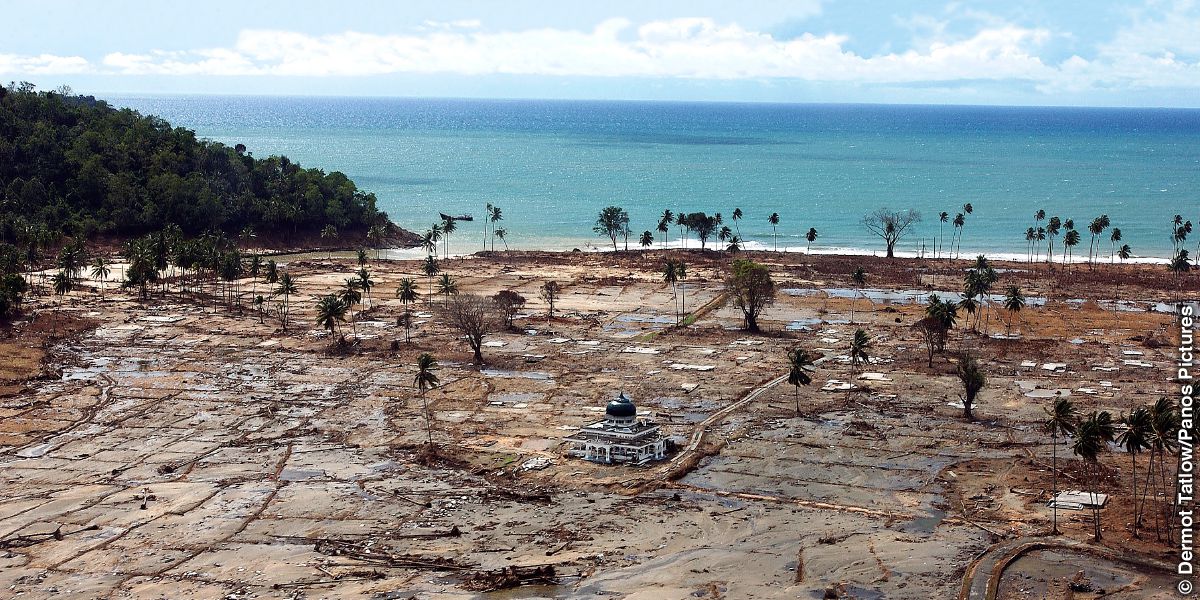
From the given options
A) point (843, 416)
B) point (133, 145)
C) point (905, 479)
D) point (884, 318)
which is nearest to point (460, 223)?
point (133, 145)

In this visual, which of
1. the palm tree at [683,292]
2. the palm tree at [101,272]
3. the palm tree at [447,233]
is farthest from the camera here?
the palm tree at [447,233]

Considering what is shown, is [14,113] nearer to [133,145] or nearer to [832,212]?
[133,145]

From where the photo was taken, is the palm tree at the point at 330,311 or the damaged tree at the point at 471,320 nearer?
the damaged tree at the point at 471,320

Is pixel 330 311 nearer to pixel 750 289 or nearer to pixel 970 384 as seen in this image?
pixel 750 289

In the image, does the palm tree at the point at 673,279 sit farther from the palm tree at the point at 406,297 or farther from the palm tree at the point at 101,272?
the palm tree at the point at 101,272

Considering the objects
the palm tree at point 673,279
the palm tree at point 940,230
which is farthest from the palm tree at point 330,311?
the palm tree at point 940,230

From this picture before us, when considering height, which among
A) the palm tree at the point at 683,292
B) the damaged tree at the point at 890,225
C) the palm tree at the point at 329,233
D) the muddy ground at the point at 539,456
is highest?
the damaged tree at the point at 890,225
